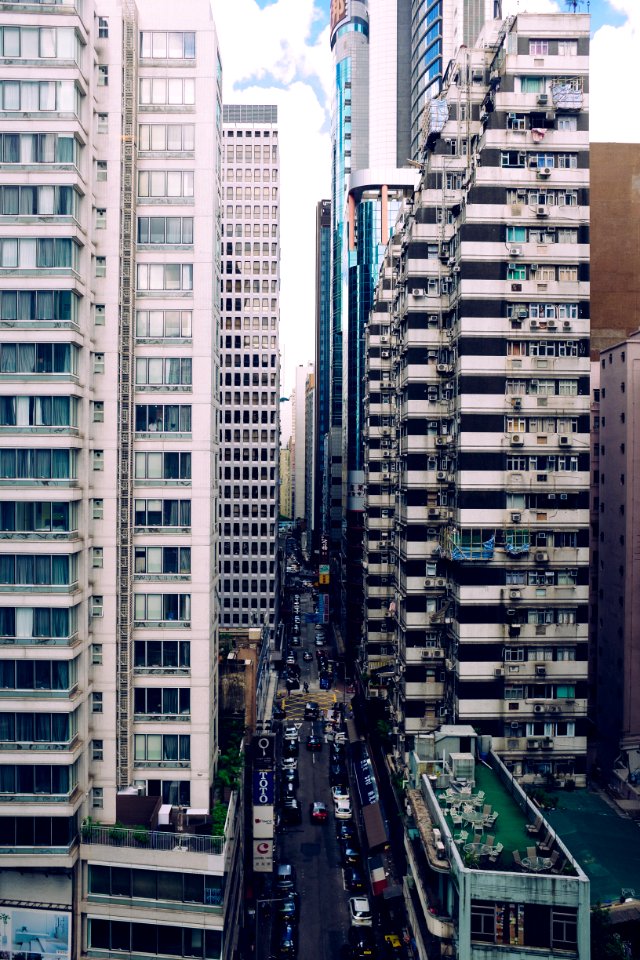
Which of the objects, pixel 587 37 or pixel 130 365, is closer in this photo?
pixel 130 365

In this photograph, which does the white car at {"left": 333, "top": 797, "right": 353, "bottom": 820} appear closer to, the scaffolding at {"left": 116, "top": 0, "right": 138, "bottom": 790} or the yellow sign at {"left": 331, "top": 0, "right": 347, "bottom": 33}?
the scaffolding at {"left": 116, "top": 0, "right": 138, "bottom": 790}

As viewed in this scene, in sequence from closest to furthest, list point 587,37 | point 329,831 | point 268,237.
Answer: point 587,37 → point 329,831 → point 268,237

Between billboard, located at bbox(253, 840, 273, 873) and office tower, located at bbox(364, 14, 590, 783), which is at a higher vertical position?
office tower, located at bbox(364, 14, 590, 783)

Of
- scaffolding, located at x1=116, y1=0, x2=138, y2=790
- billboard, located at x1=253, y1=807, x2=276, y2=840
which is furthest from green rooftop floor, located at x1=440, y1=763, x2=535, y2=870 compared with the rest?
scaffolding, located at x1=116, y1=0, x2=138, y2=790

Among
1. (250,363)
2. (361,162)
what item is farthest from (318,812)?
(361,162)

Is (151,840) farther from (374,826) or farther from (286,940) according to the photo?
(374,826)

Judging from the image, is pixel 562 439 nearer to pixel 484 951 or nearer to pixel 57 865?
pixel 484 951

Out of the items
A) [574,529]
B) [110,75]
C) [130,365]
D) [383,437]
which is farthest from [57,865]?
[383,437]

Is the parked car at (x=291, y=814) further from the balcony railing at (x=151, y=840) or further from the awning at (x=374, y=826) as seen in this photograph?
the balcony railing at (x=151, y=840)
